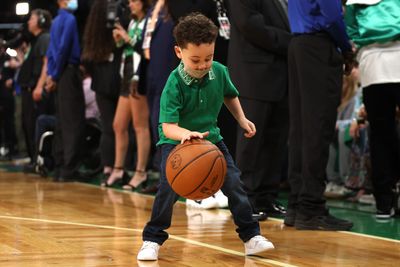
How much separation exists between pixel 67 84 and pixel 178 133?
5055 millimetres

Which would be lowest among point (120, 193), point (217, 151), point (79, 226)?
point (120, 193)

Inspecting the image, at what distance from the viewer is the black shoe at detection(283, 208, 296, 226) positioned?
5.20 meters

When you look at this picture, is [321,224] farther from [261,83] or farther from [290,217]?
[261,83]

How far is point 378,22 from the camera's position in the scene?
538 centimetres

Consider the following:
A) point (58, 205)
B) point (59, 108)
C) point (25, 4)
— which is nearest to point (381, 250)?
point (58, 205)

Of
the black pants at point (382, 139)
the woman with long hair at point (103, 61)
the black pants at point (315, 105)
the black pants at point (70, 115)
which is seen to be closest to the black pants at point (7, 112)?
the black pants at point (70, 115)

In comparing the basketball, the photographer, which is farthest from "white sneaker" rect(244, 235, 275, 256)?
the photographer

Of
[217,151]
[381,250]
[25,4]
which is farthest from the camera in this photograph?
[25,4]

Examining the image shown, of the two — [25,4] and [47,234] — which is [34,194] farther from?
[25,4]

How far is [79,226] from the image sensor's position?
501 centimetres

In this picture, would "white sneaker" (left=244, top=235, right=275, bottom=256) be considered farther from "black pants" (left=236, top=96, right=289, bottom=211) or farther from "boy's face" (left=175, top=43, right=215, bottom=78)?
"black pants" (left=236, top=96, right=289, bottom=211)

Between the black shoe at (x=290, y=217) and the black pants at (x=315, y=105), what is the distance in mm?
103

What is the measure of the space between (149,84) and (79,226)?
Answer: 2.33 metres

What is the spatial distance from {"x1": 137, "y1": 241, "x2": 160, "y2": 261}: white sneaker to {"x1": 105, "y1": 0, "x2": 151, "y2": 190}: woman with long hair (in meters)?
3.62
